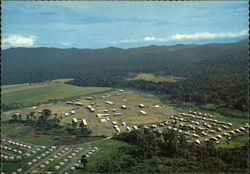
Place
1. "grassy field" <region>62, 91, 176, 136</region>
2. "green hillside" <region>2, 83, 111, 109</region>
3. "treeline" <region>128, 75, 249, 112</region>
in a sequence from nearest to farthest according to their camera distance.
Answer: "grassy field" <region>62, 91, 176, 136</region> → "treeline" <region>128, 75, 249, 112</region> → "green hillside" <region>2, 83, 111, 109</region>

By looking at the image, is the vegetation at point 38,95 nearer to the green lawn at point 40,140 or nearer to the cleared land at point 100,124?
the cleared land at point 100,124

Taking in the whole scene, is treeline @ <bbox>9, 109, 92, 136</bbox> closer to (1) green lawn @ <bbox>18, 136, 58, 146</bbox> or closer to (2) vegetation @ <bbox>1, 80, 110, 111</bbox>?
(1) green lawn @ <bbox>18, 136, 58, 146</bbox>

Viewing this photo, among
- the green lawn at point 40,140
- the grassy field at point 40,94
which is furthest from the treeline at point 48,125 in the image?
the grassy field at point 40,94

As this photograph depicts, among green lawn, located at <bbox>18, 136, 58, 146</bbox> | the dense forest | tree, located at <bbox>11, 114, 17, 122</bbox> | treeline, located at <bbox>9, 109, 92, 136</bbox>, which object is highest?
the dense forest

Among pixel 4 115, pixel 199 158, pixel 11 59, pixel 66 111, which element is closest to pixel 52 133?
pixel 66 111

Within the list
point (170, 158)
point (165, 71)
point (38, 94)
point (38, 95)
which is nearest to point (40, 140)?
point (170, 158)

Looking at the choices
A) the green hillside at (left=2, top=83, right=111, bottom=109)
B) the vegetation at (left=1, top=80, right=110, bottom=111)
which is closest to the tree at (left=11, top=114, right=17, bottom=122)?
the vegetation at (left=1, top=80, right=110, bottom=111)

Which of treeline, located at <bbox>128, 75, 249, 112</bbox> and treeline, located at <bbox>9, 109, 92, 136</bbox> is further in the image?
treeline, located at <bbox>128, 75, 249, 112</bbox>
